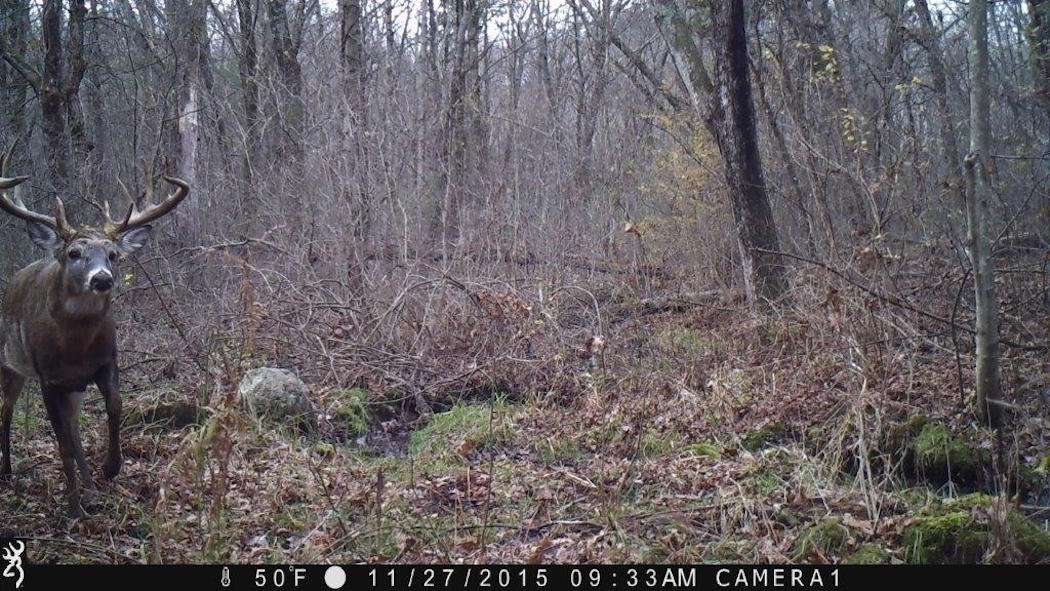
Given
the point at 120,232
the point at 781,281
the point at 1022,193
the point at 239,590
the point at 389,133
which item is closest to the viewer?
the point at 239,590

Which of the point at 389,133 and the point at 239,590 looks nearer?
the point at 239,590

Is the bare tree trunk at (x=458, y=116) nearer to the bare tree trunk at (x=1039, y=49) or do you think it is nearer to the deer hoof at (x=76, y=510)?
the deer hoof at (x=76, y=510)

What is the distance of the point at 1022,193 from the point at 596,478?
27.2ft

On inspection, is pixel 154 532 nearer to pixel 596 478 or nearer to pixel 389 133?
pixel 596 478

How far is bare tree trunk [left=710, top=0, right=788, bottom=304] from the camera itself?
943 centimetres

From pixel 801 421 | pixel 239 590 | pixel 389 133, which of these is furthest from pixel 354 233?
pixel 239 590

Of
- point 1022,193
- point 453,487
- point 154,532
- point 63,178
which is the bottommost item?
point 453,487

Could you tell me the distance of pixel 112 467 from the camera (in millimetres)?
5988

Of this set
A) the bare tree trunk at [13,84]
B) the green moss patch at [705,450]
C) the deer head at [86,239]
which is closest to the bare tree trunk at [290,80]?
the bare tree trunk at [13,84]

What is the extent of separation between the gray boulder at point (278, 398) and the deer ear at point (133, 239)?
4.52ft

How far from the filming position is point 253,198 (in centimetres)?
1098

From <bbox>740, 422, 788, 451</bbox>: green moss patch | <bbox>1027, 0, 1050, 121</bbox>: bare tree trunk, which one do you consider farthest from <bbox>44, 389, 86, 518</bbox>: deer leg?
<bbox>1027, 0, 1050, 121</bbox>: bare tree trunk

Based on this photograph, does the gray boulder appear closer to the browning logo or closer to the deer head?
the deer head

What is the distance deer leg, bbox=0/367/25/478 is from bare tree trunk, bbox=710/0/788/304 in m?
6.72
